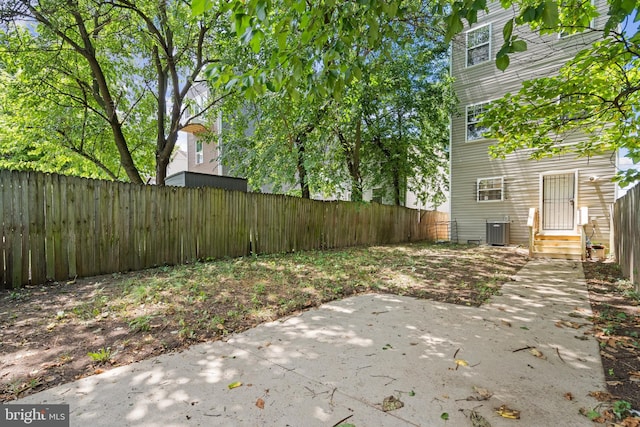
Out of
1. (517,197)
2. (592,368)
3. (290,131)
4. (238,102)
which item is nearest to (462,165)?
(517,197)

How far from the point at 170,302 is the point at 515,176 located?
463 inches

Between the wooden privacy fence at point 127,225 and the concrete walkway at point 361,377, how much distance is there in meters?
3.54

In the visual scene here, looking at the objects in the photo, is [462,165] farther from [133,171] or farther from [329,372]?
[329,372]

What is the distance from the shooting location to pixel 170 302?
3.83 metres

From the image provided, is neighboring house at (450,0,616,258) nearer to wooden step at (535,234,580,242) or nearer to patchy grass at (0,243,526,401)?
wooden step at (535,234,580,242)

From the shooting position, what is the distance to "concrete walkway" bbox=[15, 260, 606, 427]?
71.4 inches

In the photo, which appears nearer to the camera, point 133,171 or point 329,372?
point 329,372

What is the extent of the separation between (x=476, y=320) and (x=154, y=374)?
3.09 meters

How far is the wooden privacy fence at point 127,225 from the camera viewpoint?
451 cm

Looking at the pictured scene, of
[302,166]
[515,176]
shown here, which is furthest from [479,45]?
[302,166]

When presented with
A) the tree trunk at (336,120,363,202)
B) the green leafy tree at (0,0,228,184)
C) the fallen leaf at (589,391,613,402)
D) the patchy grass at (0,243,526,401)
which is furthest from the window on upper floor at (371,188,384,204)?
the fallen leaf at (589,391,613,402)

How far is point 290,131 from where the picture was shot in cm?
941

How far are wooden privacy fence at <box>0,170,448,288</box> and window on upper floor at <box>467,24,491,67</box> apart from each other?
28.5 ft

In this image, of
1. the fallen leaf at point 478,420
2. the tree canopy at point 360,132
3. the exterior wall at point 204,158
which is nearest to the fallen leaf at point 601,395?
the fallen leaf at point 478,420
